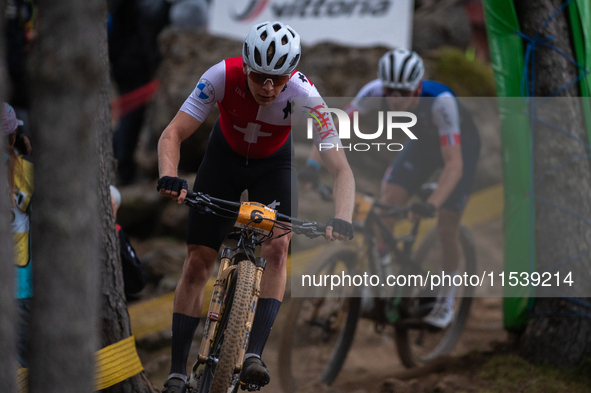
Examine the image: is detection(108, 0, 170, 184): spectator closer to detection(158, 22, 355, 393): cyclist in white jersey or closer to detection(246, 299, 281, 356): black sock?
detection(158, 22, 355, 393): cyclist in white jersey

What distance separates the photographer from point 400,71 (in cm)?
581

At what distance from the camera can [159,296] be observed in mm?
6625

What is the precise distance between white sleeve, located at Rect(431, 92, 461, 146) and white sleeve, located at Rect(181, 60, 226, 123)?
113 inches

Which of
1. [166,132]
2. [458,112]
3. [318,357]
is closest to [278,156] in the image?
[166,132]

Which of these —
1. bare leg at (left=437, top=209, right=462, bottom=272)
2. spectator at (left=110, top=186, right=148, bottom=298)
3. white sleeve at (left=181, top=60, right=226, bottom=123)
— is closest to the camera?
white sleeve at (left=181, top=60, right=226, bottom=123)

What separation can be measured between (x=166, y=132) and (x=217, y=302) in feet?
3.50

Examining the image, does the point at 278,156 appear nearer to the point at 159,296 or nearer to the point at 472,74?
the point at 159,296

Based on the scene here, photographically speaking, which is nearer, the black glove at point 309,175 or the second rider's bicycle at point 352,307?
the black glove at point 309,175

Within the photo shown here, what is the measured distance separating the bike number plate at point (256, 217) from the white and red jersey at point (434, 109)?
291cm

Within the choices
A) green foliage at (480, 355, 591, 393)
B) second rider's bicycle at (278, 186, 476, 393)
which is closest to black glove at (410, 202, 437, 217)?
second rider's bicycle at (278, 186, 476, 393)

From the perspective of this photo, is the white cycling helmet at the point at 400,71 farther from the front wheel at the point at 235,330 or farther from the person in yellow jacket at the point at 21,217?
the person in yellow jacket at the point at 21,217

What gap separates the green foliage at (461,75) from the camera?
32.4 ft

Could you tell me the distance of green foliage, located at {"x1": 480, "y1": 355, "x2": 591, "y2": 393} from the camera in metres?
4.84

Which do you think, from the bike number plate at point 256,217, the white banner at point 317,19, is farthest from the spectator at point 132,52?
the bike number plate at point 256,217
